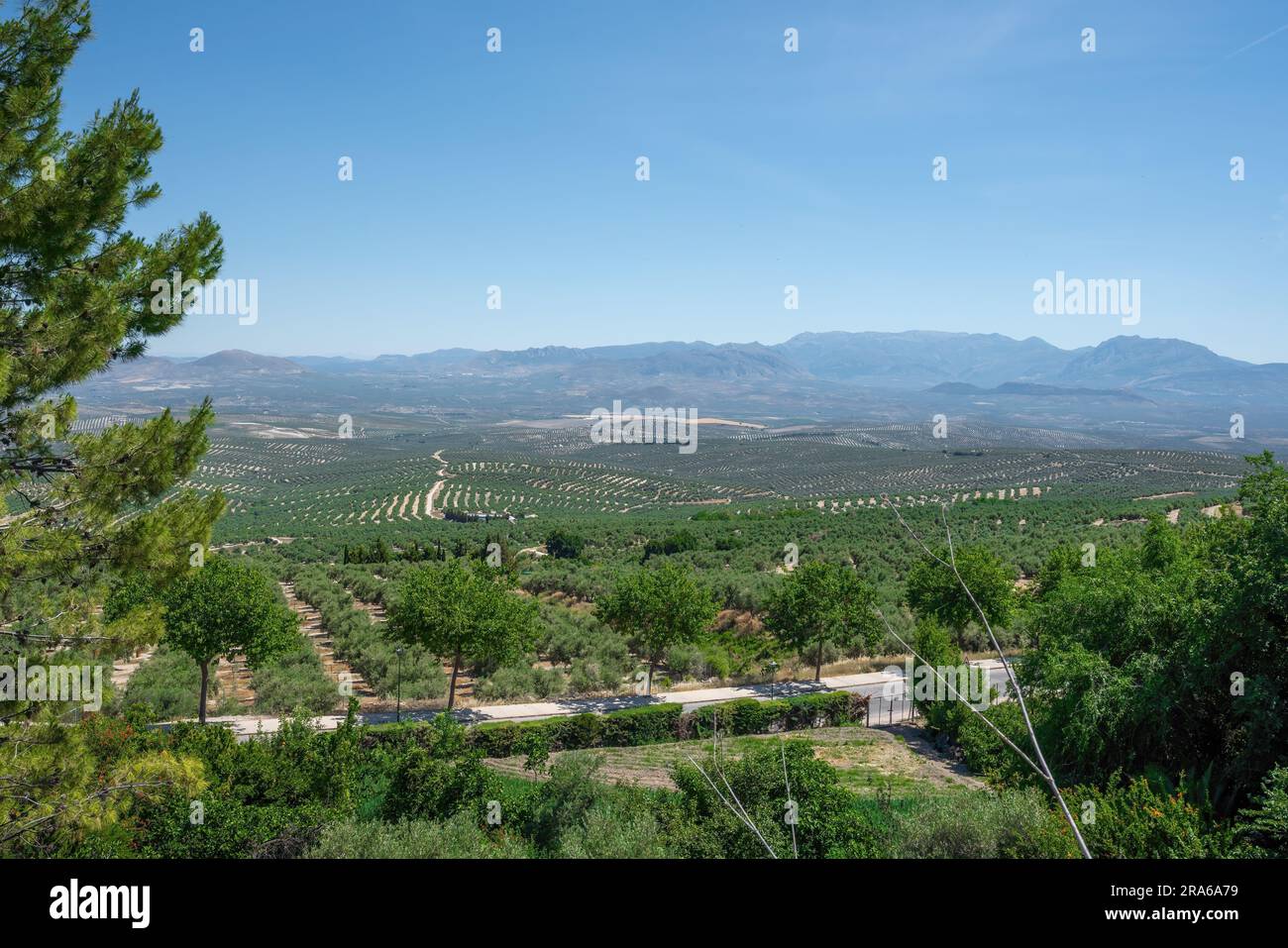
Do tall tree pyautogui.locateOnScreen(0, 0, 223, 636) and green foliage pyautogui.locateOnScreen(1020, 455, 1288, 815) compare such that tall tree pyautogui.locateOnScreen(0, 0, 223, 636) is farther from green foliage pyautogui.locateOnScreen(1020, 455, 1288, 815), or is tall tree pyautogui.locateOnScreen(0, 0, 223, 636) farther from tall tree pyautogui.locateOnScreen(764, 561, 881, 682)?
tall tree pyautogui.locateOnScreen(764, 561, 881, 682)

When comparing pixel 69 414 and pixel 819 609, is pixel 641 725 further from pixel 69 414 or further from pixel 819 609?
pixel 69 414

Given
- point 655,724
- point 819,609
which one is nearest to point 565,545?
point 819,609

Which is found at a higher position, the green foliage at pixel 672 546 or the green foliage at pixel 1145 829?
the green foliage at pixel 1145 829

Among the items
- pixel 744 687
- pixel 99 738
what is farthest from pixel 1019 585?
pixel 99 738

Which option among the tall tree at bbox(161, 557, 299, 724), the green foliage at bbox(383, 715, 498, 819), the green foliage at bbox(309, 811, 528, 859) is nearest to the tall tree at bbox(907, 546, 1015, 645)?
the green foliage at bbox(383, 715, 498, 819)

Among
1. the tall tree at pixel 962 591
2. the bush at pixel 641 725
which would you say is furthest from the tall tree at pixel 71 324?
the tall tree at pixel 962 591

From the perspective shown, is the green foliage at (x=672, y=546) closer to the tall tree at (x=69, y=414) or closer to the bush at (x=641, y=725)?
the bush at (x=641, y=725)

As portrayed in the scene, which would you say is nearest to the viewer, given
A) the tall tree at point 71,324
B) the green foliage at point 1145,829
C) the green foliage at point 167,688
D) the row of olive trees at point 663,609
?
the tall tree at point 71,324
